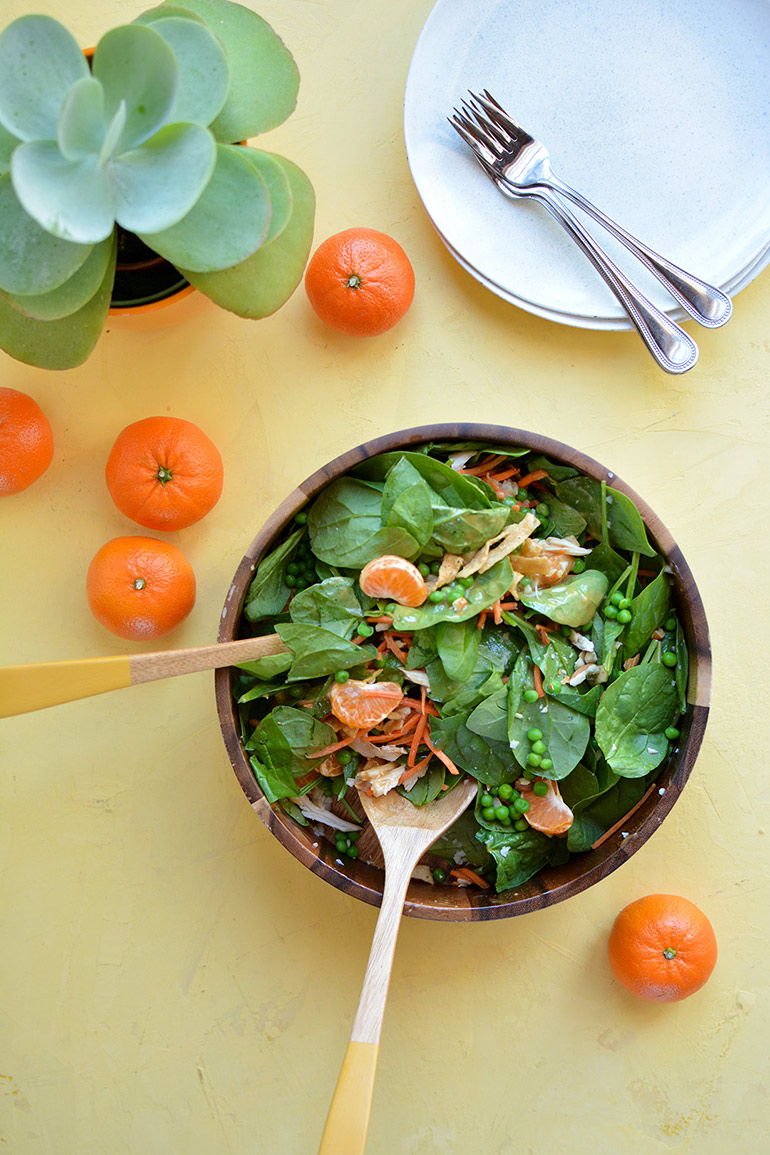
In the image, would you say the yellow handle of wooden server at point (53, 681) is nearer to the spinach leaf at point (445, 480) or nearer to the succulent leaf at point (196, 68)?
the spinach leaf at point (445, 480)

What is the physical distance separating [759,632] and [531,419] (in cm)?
71

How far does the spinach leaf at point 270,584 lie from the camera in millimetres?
1729

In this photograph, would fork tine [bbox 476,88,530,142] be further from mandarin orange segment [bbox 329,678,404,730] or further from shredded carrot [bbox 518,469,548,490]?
mandarin orange segment [bbox 329,678,404,730]

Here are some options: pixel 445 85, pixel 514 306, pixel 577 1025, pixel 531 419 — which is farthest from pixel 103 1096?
pixel 445 85

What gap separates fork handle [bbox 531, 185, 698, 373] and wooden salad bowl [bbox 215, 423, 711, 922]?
1.23 ft

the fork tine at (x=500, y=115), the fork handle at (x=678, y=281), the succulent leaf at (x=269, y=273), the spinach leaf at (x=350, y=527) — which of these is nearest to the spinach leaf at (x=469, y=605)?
the spinach leaf at (x=350, y=527)

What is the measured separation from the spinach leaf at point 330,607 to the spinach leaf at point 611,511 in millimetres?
487

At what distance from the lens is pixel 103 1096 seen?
2.03 meters

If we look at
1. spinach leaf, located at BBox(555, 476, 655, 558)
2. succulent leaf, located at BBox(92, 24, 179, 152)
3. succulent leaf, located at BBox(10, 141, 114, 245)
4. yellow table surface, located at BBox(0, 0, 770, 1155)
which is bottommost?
yellow table surface, located at BBox(0, 0, 770, 1155)

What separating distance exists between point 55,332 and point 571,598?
1.06 meters

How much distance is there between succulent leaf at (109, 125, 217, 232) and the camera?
1.26 m

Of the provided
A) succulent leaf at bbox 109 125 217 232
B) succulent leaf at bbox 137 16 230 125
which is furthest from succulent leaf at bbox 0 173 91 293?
succulent leaf at bbox 137 16 230 125

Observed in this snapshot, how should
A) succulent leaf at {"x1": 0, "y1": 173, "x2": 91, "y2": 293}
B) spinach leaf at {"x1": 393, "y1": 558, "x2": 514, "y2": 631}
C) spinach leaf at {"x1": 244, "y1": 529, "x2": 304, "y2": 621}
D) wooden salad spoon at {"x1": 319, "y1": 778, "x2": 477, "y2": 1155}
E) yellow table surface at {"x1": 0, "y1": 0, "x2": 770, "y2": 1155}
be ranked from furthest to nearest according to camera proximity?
yellow table surface at {"x1": 0, "y1": 0, "x2": 770, "y2": 1155}, spinach leaf at {"x1": 244, "y1": 529, "x2": 304, "y2": 621}, spinach leaf at {"x1": 393, "y1": 558, "x2": 514, "y2": 631}, wooden salad spoon at {"x1": 319, "y1": 778, "x2": 477, "y2": 1155}, succulent leaf at {"x1": 0, "y1": 173, "x2": 91, "y2": 293}

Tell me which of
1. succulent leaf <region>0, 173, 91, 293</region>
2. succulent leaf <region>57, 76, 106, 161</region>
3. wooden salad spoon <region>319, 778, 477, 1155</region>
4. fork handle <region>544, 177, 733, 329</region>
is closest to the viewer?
succulent leaf <region>57, 76, 106, 161</region>
